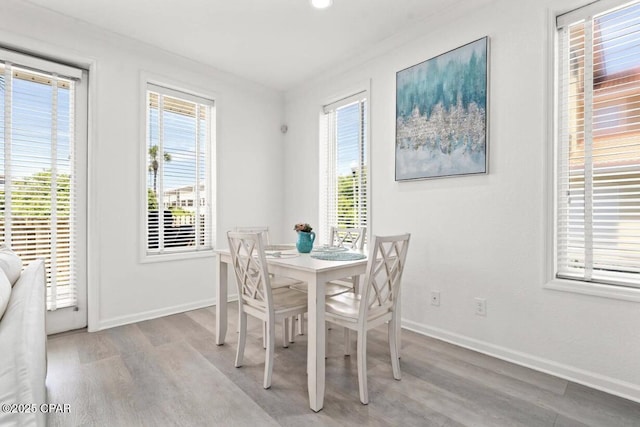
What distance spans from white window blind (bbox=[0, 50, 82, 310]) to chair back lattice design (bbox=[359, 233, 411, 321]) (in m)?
2.66

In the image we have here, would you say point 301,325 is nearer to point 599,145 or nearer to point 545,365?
point 545,365

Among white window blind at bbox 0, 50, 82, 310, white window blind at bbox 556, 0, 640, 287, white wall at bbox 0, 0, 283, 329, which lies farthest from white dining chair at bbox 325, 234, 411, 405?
white window blind at bbox 0, 50, 82, 310

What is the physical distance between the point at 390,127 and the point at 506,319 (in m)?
1.88

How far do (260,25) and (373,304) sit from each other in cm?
249

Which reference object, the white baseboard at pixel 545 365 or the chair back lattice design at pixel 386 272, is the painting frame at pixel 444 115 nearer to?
the chair back lattice design at pixel 386 272

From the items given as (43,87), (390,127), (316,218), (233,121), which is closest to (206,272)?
(316,218)

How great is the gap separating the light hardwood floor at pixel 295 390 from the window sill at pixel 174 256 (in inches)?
32.3

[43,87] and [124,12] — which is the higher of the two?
[124,12]

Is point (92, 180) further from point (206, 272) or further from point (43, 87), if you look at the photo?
point (206, 272)

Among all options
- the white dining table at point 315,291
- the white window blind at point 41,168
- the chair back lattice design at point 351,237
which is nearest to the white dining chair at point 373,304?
the white dining table at point 315,291

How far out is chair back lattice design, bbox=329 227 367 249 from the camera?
9.62 ft

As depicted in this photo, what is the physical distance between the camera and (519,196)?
2.23 metres

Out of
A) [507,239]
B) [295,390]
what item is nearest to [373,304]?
[295,390]

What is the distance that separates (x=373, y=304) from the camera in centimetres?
195
